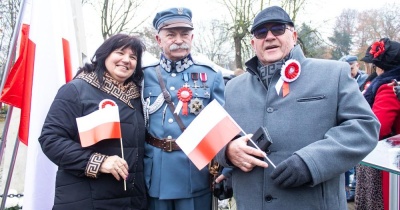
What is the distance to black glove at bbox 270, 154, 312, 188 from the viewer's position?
1682 mm

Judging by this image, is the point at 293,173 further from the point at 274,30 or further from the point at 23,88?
the point at 23,88

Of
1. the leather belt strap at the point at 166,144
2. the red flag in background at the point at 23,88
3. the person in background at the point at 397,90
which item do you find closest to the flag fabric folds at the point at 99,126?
the leather belt strap at the point at 166,144

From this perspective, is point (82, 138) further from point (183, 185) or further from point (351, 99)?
point (351, 99)

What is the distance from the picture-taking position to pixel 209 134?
2.02 m

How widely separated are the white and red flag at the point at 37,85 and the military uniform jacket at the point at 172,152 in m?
0.77

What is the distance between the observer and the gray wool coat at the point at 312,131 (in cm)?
174

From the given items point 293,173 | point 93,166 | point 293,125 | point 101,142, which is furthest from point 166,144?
point 293,173

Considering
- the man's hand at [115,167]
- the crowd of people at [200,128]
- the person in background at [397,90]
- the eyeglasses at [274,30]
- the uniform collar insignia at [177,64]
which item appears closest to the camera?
the crowd of people at [200,128]

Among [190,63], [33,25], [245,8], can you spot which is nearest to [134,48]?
[190,63]

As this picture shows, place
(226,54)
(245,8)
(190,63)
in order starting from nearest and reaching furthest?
(190,63), (245,8), (226,54)

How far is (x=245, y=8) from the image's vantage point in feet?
62.4

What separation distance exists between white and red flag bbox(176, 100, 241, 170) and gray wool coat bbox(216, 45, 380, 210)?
8cm

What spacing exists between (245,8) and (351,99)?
17.9 m

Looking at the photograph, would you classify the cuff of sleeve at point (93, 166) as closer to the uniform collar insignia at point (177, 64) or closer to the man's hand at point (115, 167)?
the man's hand at point (115, 167)
